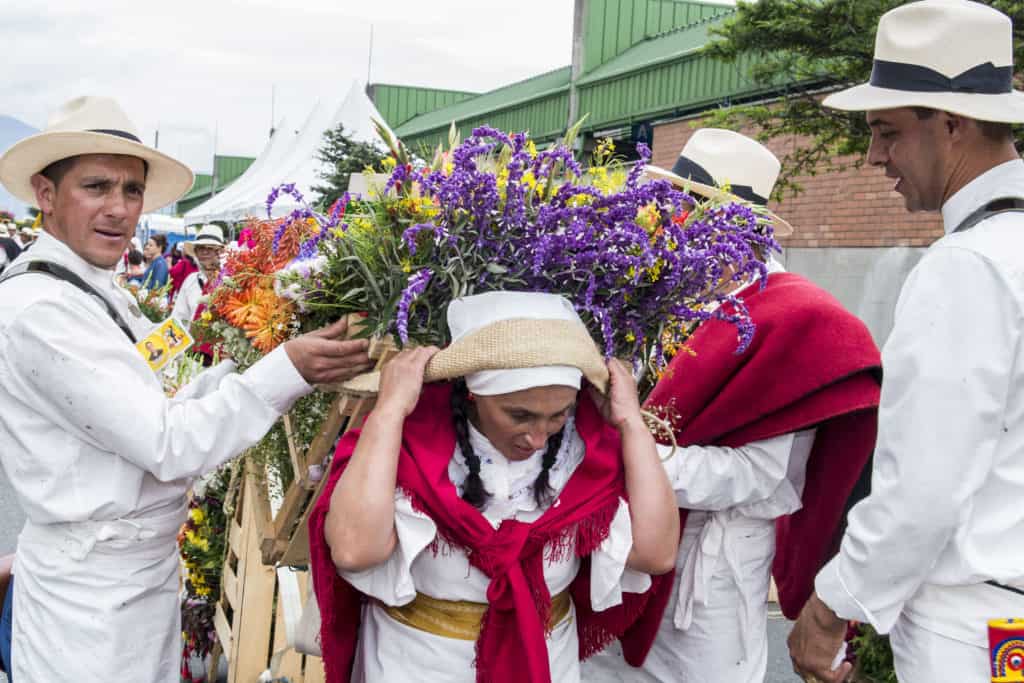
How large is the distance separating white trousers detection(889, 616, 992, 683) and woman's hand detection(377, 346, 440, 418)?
3.88 feet

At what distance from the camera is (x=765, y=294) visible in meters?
2.75

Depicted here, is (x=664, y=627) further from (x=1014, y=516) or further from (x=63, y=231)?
(x=63, y=231)

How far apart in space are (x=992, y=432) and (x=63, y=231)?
7.52 ft

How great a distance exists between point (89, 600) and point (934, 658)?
6.40 ft

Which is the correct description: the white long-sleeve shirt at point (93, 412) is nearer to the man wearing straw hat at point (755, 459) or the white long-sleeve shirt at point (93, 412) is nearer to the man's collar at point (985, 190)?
the man wearing straw hat at point (755, 459)

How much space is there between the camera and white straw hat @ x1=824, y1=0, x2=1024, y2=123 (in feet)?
6.88

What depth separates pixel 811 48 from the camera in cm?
673

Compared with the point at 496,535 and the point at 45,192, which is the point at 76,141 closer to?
the point at 45,192

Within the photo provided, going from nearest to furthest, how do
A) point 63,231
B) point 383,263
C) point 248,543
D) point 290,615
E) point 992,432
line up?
point 992,432 < point 383,263 < point 63,231 < point 290,615 < point 248,543

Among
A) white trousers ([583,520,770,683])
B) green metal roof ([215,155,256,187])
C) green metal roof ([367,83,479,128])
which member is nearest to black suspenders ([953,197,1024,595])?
white trousers ([583,520,770,683])

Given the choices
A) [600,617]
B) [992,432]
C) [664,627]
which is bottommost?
[664,627]

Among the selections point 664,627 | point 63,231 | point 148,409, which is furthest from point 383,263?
point 664,627

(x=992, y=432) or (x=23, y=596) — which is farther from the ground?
(x=992, y=432)

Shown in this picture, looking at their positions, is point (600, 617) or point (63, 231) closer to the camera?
point (600, 617)
